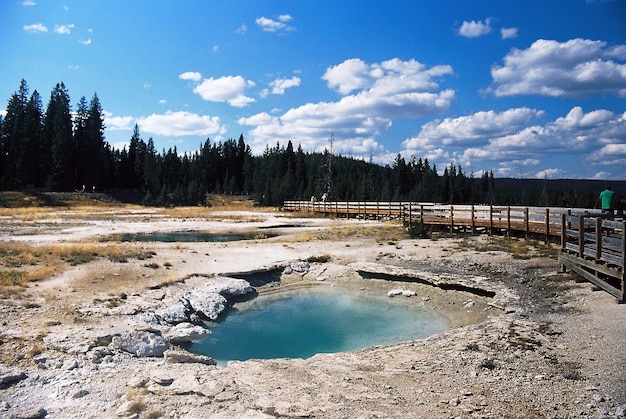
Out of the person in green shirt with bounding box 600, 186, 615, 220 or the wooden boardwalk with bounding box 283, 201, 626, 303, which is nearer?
the wooden boardwalk with bounding box 283, 201, 626, 303

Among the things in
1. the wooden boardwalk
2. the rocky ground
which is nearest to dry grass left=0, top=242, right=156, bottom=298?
the rocky ground

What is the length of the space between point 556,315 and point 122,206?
68.7 meters

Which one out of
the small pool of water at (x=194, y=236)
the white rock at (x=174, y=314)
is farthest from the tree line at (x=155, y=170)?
the white rock at (x=174, y=314)

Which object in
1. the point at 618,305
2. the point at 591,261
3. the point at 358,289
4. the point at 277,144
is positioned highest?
the point at 277,144

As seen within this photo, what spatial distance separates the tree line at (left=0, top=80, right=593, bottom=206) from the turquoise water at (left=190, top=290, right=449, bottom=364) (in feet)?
171

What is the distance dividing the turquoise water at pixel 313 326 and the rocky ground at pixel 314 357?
681mm

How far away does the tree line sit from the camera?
73312 millimetres

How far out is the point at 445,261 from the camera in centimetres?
1817

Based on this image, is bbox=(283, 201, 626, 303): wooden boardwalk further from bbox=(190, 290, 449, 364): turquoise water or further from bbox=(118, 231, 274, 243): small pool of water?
bbox=(118, 231, 274, 243): small pool of water

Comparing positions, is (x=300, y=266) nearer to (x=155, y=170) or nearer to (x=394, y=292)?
(x=394, y=292)

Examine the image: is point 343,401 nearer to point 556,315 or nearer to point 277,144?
point 556,315

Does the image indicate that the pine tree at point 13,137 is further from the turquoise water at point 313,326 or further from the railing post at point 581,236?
the railing post at point 581,236

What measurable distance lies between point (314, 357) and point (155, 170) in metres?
97.5

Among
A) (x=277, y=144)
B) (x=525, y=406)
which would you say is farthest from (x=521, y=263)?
(x=277, y=144)
